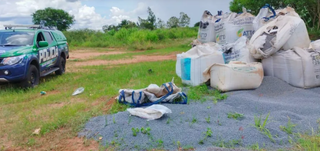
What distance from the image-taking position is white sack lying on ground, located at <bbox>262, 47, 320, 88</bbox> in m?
5.08

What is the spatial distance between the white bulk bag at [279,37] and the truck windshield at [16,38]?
5.01m

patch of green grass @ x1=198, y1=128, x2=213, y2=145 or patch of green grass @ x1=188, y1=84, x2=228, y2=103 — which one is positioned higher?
patch of green grass @ x1=188, y1=84, x2=228, y2=103

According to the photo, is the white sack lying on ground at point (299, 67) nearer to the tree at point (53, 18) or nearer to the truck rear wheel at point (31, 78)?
the truck rear wheel at point (31, 78)

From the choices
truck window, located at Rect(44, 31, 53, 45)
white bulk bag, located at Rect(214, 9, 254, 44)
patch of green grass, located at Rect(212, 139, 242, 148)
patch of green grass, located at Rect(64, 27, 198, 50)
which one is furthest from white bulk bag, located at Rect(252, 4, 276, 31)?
patch of green grass, located at Rect(64, 27, 198, 50)

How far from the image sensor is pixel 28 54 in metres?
6.35

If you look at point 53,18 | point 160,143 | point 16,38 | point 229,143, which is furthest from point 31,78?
point 53,18

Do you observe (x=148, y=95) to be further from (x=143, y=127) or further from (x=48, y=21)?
(x=48, y=21)

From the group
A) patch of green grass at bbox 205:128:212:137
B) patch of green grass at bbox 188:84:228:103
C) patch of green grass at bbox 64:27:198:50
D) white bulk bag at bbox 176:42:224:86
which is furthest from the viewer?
patch of green grass at bbox 64:27:198:50

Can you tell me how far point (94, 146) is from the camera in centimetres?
317

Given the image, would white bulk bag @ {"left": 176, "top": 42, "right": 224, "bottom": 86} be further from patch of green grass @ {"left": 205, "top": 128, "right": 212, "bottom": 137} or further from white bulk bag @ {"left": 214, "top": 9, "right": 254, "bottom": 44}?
patch of green grass @ {"left": 205, "top": 128, "right": 212, "bottom": 137}

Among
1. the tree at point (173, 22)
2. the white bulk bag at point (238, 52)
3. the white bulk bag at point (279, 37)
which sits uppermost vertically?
the tree at point (173, 22)

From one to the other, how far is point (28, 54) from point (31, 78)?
1.83ft

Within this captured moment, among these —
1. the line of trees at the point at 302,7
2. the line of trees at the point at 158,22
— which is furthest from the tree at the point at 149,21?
the line of trees at the point at 302,7

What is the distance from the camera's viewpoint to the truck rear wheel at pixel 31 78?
626cm
